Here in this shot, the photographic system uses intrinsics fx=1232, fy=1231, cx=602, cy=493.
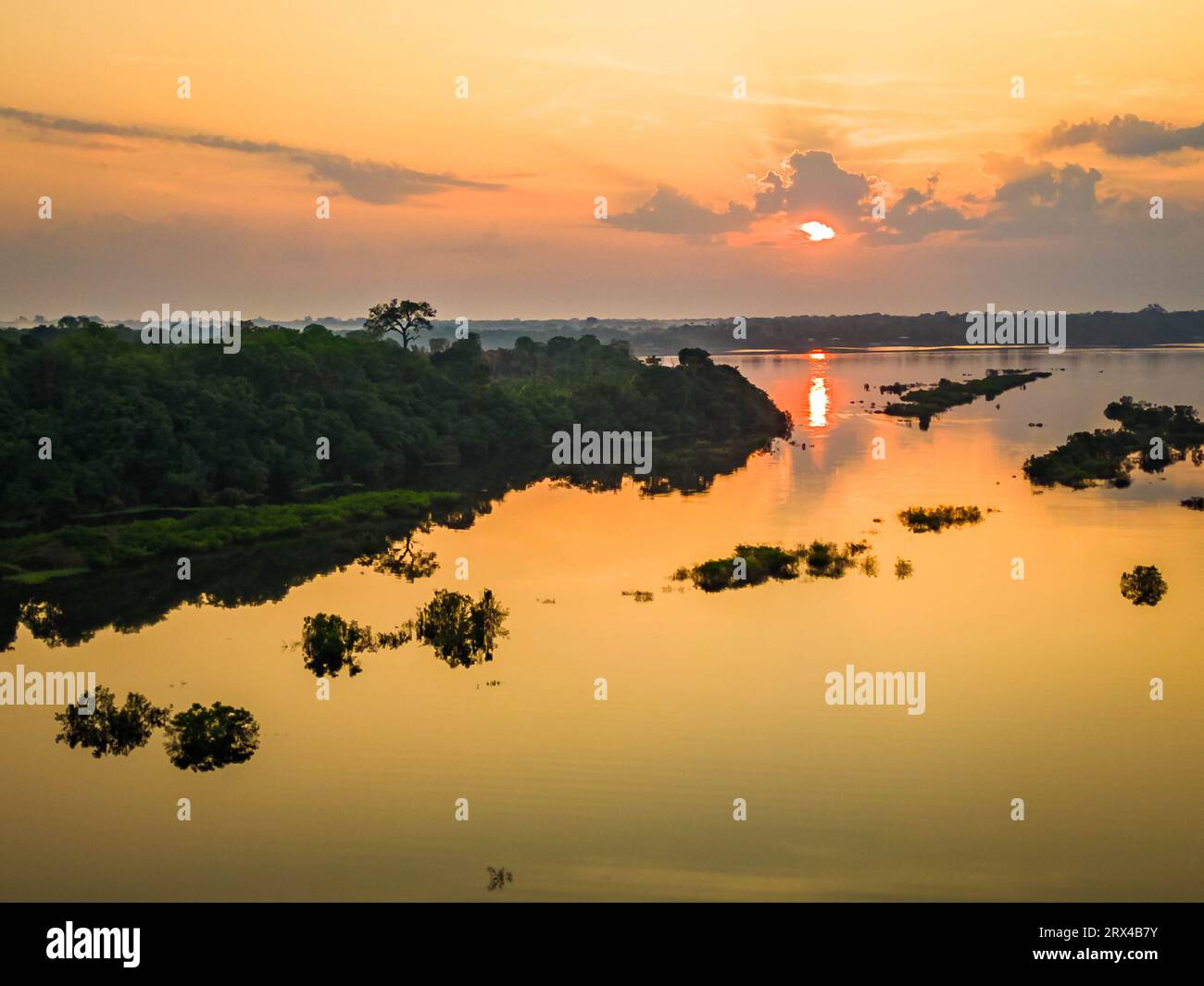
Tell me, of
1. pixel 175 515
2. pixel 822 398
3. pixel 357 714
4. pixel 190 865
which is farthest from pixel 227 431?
pixel 822 398

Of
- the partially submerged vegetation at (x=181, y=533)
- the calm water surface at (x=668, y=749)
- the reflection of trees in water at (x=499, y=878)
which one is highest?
the partially submerged vegetation at (x=181, y=533)

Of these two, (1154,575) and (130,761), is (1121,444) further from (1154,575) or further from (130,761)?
(130,761)

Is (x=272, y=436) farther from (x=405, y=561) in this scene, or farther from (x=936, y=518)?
(x=936, y=518)

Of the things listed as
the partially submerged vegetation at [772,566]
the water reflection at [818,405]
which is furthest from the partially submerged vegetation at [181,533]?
the water reflection at [818,405]

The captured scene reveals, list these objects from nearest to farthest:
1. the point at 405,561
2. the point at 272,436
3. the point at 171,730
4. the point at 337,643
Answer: the point at 171,730 → the point at 337,643 → the point at 405,561 → the point at 272,436

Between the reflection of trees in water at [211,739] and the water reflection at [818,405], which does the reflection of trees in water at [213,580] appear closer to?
the reflection of trees in water at [211,739]

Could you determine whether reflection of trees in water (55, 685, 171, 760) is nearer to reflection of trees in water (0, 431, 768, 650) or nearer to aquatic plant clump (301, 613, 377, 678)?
aquatic plant clump (301, 613, 377, 678)

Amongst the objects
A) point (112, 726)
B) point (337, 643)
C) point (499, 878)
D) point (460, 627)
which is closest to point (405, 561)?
point (460, 627)
